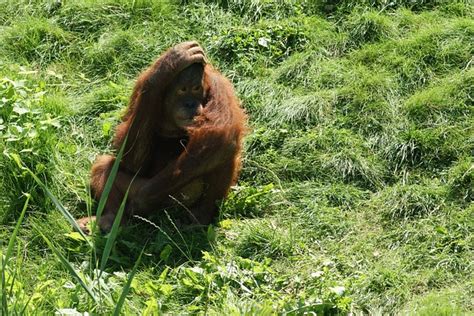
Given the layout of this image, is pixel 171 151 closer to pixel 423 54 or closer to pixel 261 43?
pixel 261 43

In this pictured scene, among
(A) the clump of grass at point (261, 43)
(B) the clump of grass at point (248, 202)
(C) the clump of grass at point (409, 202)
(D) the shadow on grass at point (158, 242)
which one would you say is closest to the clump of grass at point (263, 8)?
(A) the clump of grass at point (261, 43)

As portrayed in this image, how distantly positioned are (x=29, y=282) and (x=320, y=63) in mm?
2335

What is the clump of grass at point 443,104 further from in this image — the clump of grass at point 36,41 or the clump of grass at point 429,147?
the clump of grass at point 36,41

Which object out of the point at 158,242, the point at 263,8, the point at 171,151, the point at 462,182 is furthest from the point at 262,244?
the point at 263,8

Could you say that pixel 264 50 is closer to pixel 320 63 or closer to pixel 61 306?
pixel 320 63

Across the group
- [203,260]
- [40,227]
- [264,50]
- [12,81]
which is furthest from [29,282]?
[264,50]

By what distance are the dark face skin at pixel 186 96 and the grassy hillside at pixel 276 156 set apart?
19.9 inches

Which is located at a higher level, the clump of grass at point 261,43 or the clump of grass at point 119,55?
the clump of grass at point 261,43

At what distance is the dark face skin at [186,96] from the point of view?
4594 mm

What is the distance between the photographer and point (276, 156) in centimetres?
522

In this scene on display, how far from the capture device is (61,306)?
3803 millimetres

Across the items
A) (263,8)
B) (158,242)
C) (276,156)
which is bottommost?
(158,242)

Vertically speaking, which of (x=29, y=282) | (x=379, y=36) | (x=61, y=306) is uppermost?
(x=379, y=36)

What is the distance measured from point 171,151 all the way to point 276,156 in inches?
25.3
